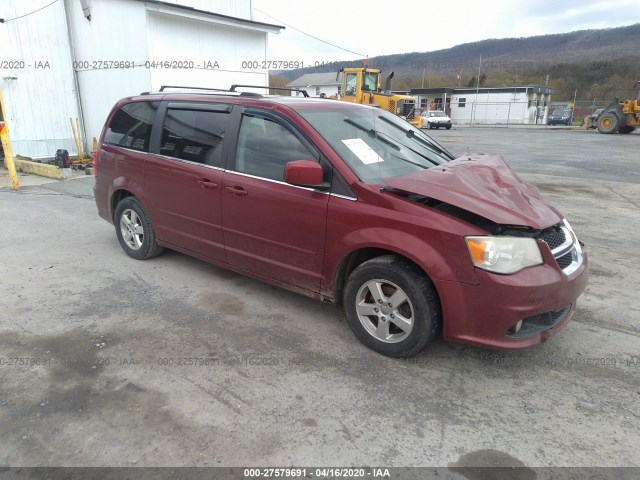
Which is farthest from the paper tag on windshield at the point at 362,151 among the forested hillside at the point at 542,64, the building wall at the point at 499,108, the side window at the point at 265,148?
the building wall at the point at 499,108

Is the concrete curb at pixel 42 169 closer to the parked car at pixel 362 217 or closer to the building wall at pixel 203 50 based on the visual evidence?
the building wall at pixel 203 50

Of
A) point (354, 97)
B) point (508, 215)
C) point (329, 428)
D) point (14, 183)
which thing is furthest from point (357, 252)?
point (354, 97)

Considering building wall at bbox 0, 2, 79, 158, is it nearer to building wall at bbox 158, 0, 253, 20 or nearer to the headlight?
building wall at bbox 158, 0, 253, 20

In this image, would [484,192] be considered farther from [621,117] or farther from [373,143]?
[621,117]

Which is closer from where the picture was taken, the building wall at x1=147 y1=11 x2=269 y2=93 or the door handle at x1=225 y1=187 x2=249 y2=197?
the door handle at x1=225 y1=187 x2=249 y2=197

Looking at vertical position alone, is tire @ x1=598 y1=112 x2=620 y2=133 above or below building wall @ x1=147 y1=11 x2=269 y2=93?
below

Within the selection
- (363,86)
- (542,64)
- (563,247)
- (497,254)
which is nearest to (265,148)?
(497,254)

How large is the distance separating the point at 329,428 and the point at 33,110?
13663 millimetres

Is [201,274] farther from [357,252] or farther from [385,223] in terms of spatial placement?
[385,223]

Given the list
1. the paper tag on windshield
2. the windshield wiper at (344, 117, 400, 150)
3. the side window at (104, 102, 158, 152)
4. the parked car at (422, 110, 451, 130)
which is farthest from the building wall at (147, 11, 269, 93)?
the parked car at (422, 110, 451, 130)

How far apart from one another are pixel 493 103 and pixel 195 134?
5154 centimetres

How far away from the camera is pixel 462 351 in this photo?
339 centimetres

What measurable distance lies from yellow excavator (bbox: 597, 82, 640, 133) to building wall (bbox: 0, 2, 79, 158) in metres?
28.6

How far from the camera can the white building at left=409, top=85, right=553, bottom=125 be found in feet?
156
